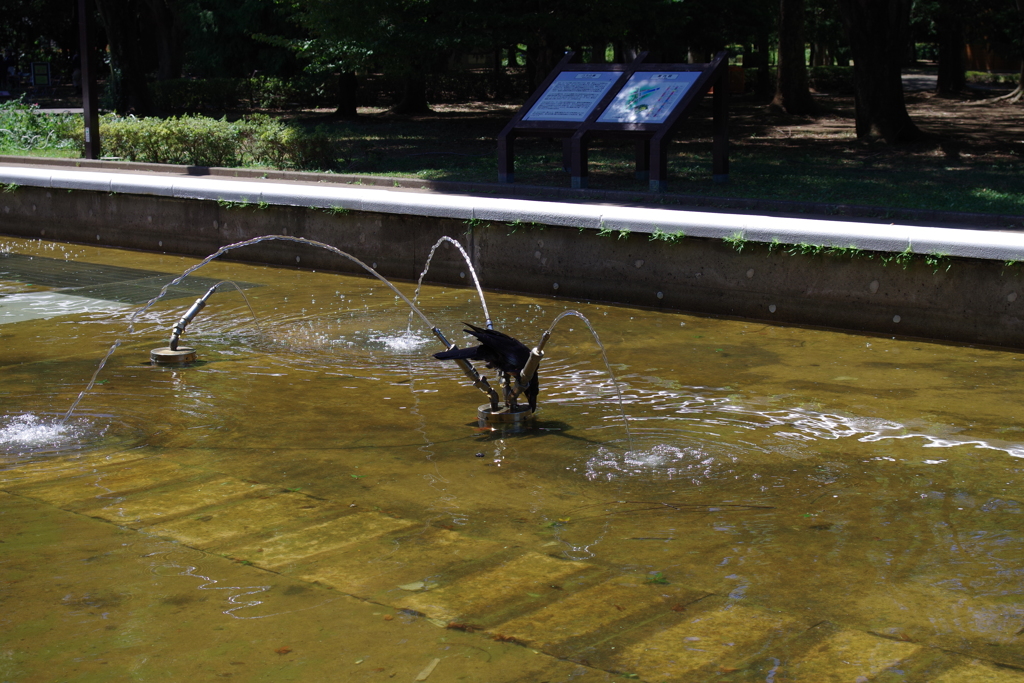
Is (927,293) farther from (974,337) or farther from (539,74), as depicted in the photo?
(539,74)

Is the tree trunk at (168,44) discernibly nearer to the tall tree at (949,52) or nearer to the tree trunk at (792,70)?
the tree trunk at (792,70)

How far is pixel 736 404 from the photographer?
6598 millimetres

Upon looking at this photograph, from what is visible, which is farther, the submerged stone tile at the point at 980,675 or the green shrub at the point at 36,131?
the green shrub at the point at 36,131

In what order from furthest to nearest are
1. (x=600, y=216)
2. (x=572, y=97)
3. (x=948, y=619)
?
1. (x=572, y=97)
2. (x=600, y=216)
3. (x=948, y=619)

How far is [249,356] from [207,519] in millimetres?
3314

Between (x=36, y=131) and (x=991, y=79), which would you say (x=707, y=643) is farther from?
(x=991, y=79)

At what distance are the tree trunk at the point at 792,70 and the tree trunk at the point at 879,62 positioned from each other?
7.78 m

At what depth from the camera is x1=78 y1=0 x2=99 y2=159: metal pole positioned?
58.7 feet

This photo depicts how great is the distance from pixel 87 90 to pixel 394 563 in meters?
15.9

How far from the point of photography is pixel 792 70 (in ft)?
95.3

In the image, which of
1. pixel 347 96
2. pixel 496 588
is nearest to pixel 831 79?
pixel 347 96

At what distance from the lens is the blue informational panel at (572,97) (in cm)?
1463

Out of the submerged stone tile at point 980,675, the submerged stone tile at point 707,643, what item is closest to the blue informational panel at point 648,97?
the submerged stone tile at point 707,643

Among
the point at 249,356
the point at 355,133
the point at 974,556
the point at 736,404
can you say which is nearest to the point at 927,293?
the point at 736,404
